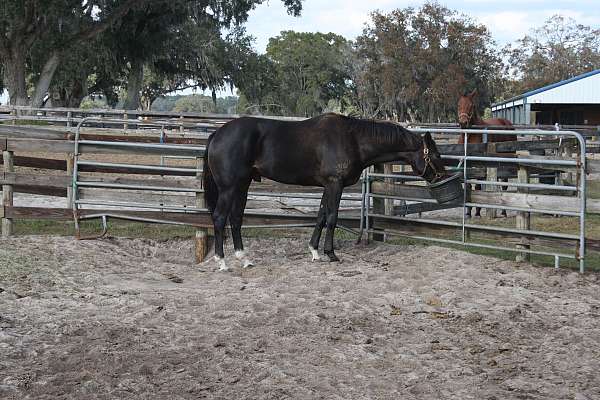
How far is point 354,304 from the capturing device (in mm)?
5855

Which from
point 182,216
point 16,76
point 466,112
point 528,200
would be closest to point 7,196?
point 182,216

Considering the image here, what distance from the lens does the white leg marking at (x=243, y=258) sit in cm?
752

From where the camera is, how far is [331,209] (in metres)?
7.74

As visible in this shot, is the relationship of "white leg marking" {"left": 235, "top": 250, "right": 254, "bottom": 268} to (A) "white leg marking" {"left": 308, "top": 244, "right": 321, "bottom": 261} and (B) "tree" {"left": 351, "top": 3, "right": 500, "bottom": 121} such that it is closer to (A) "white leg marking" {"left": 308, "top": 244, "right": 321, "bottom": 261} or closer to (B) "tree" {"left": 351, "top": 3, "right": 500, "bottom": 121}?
(A) "white leg marking" {"left": 308, "top": 244, "right": 321, "bottom": 261}

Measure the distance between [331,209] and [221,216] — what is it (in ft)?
3.95

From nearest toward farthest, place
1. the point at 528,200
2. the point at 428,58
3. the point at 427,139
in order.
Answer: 1. the point at 528,200
2. the point at 427,139
3. the point at 428,58

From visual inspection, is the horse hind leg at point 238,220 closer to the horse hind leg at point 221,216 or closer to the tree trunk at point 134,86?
the horse hind leg at point 221,216

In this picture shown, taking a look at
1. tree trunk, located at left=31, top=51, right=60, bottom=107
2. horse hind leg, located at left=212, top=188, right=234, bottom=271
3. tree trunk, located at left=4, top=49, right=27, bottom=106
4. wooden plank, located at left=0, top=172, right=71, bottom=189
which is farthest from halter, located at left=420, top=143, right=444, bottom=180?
tree trunk, located at left=31, top=51, right=60, bottom=107

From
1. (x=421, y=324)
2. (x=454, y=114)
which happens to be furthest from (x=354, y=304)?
(x=454, y=114)

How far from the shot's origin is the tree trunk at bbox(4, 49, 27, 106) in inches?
1139

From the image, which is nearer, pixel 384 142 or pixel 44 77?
pixel 384 142

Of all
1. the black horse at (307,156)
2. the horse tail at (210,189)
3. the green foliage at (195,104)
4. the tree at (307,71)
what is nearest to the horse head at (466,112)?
the black horse at (307,156)

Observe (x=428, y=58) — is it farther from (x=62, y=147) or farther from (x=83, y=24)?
(x=62, y=147)

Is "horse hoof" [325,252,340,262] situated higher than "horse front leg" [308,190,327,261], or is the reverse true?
"horse front leg" [308,190,327,261]
